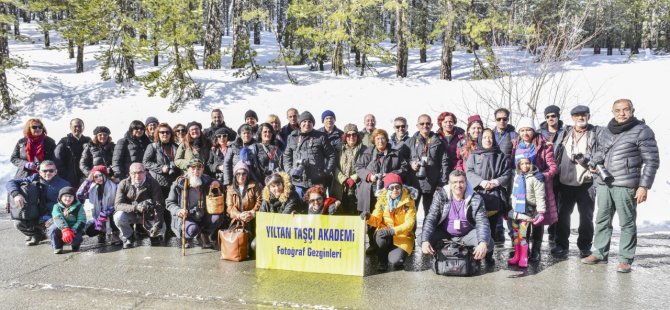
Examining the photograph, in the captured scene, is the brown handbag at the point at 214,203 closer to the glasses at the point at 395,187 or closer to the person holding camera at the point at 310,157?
the person holding camera at the point at 310,157

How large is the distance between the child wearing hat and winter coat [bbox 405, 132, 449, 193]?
469 cm

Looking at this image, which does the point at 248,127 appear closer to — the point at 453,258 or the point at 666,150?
the point at 453,258

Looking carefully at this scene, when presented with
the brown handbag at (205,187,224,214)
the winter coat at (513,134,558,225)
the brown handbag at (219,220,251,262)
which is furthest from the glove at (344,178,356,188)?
the winter coat at (513,134,558,225)

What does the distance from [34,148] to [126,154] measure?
5.15ft

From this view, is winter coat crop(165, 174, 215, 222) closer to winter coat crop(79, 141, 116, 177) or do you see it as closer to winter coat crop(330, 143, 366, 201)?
winter coat crop(79, 141, 116, 177)

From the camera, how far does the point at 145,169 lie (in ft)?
23.5

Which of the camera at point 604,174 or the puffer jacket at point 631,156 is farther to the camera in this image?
the camera at point 604,174

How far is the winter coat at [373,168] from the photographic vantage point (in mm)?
6535

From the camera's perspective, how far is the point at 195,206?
21.9ft

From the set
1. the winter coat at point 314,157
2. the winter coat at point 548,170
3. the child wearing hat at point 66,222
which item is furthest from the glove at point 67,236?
the winter coat at point 548,170

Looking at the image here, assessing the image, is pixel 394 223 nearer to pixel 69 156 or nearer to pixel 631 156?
pixel 631 156

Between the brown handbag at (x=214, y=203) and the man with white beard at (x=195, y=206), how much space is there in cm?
6

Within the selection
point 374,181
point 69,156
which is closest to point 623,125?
point 374,181

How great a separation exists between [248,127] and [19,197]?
337cm
